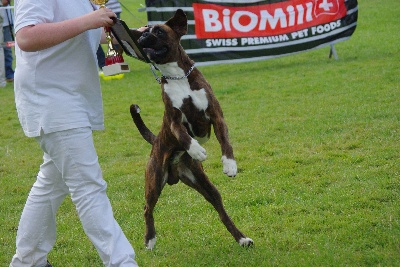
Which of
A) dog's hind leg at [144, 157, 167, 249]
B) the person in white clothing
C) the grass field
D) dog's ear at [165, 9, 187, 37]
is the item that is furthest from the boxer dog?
the grass field

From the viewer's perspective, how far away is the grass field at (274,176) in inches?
185

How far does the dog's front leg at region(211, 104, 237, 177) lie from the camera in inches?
158

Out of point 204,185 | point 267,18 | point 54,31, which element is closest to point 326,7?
point 267,18

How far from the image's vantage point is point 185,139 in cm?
404

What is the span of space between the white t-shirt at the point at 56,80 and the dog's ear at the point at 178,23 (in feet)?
1.84

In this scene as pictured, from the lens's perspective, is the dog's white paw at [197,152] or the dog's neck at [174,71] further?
the dog's neck at [174,71]

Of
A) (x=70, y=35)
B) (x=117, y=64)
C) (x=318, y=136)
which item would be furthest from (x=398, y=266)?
(x=318, y=136)

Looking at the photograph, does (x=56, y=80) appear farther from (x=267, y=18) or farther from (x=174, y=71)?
(x=267, y=18)

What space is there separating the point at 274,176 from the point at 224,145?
244cm

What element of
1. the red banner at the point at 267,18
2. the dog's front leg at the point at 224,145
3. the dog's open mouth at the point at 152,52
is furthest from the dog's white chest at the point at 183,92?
the red banner at the point at 267,18

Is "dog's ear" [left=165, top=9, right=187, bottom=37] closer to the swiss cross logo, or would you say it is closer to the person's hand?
the person's hand

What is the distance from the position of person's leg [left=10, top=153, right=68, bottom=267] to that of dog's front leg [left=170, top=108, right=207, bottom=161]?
76 cm

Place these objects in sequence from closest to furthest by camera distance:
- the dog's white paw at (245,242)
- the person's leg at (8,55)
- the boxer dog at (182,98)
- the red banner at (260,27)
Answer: the boxer dog at (182,98) < the dog's white paw at (245,242) < the red banner at (260,27) < the person's leg at (8,55)

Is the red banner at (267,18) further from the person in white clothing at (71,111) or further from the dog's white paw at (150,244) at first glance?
the person in white clothing at (71,111)
